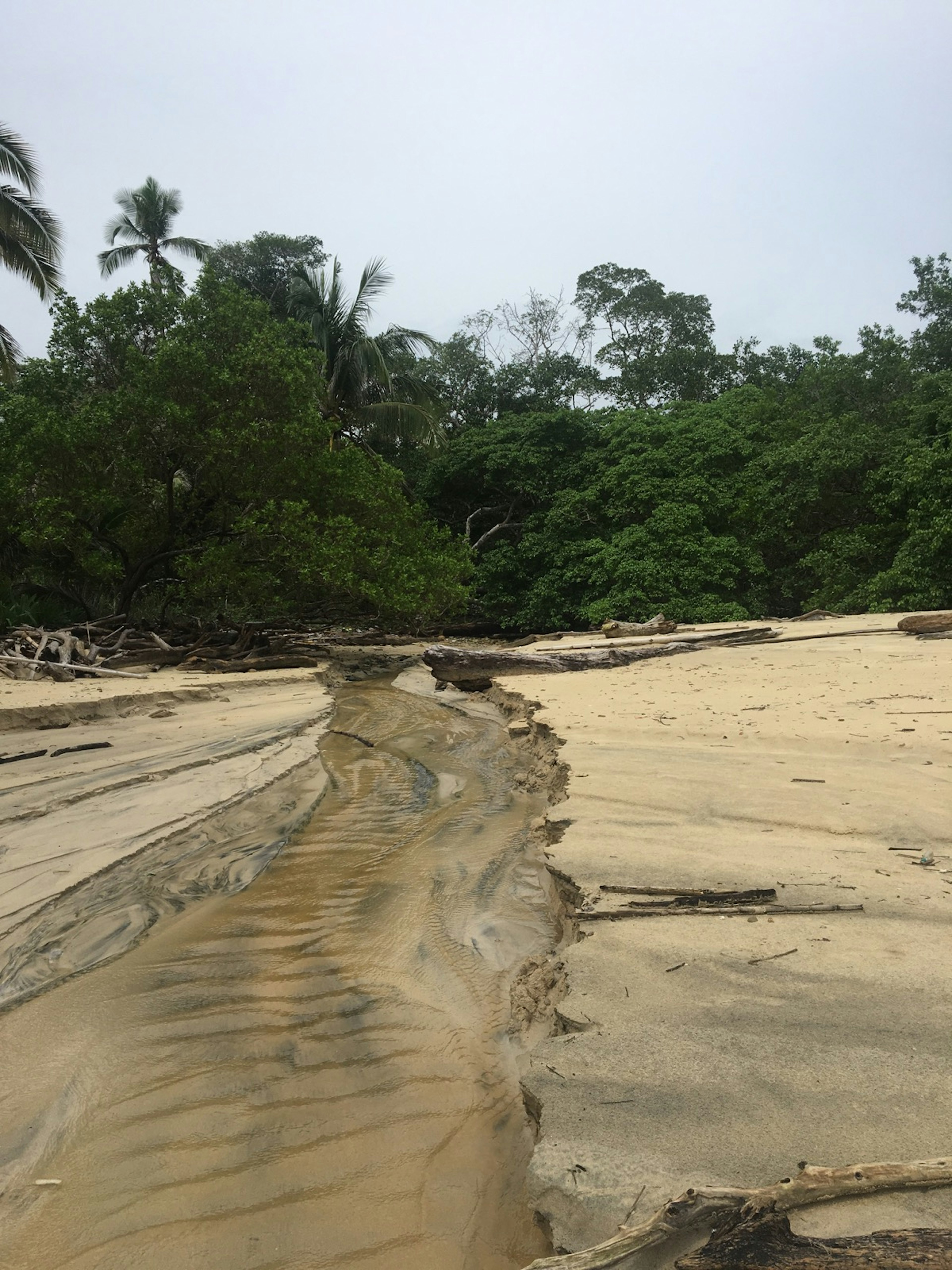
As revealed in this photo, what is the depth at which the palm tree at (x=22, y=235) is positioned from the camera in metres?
14.0

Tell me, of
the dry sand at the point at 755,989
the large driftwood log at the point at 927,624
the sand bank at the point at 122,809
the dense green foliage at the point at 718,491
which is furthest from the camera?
the dense green foliage at the point at 718,491

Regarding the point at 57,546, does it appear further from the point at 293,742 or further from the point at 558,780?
the point at 558,780

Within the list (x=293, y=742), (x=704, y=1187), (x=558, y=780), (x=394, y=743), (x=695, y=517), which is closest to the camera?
→ (x=704, y=1187)

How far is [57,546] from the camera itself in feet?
43.0

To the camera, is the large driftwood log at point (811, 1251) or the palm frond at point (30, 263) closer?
the large driftwood log at point (811, 1251)

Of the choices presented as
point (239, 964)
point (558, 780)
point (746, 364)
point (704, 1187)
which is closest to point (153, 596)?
point (558, 780)

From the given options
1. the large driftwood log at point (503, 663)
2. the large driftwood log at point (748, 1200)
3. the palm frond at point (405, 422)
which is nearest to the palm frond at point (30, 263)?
the palm frond at point (405, 422)

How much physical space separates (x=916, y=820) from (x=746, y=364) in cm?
2974

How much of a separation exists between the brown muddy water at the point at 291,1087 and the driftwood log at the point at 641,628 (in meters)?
10.1

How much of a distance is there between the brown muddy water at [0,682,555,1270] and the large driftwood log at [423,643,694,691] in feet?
19.5

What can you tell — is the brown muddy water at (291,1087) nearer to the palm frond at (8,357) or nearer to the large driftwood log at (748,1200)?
the large driftwood log at (748,1200)

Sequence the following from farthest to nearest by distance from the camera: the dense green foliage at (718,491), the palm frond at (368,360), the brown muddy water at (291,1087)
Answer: the palm frond at (368,360), the dense green foliage at (718,491), the brown muddy water at (291,1087)

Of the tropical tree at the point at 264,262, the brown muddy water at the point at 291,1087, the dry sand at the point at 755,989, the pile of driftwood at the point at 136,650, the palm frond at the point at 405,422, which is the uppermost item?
the tropical tree at the point at 264,262

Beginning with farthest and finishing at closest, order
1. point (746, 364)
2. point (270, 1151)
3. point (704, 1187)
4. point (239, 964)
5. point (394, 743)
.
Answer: point (746, 364) < point (394, 743) < point (239, 964) < point (270, 1151) < point (704, 1187)
